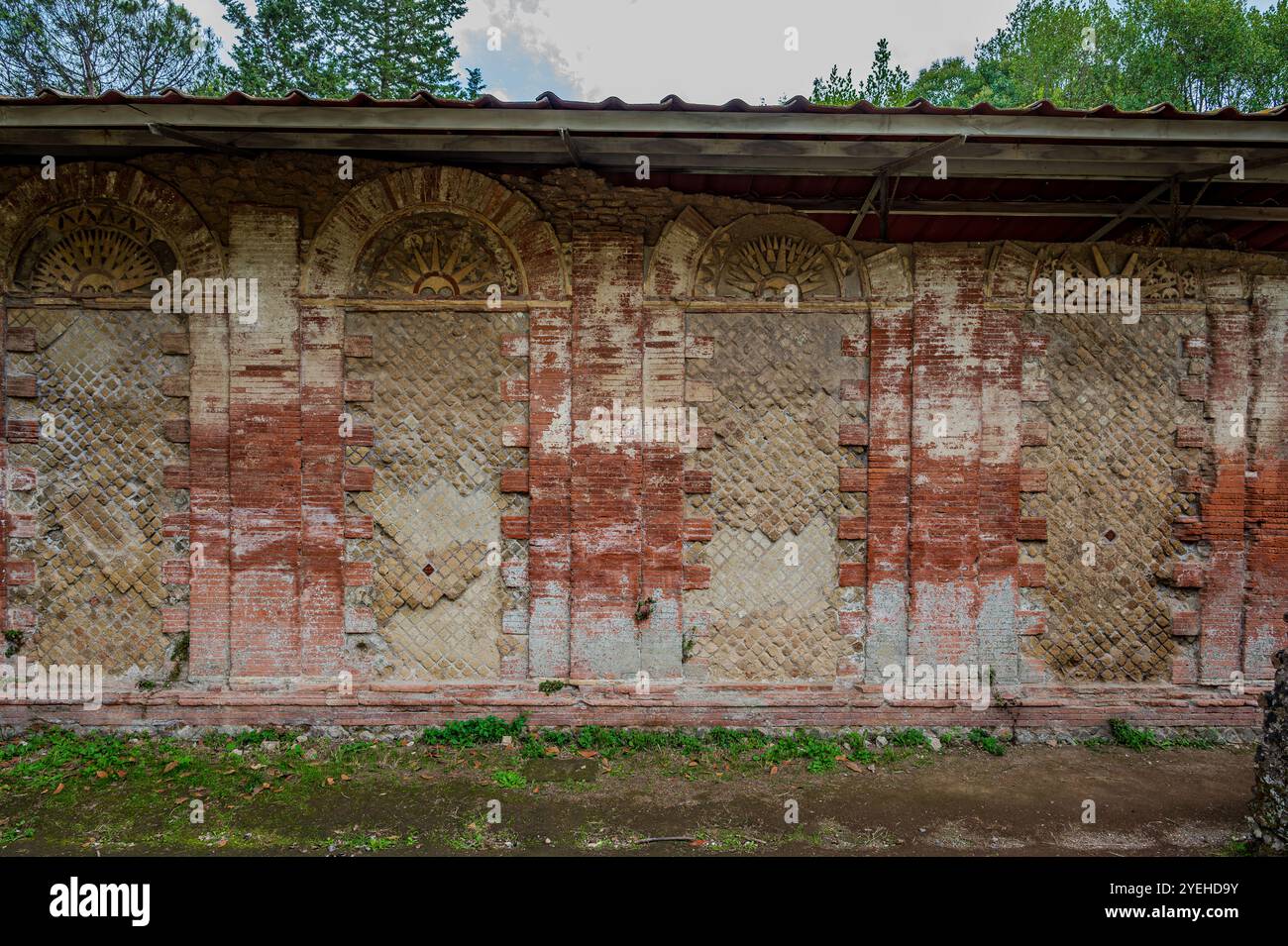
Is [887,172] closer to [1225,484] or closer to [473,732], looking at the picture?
[1225,484]

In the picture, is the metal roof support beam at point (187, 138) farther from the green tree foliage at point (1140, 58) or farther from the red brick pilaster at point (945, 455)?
the green tree foliage at point (1140, 58)

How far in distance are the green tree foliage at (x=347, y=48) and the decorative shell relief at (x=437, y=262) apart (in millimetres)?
16427

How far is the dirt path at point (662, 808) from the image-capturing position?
4.70 meters

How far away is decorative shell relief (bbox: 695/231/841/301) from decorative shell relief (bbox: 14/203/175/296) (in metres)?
4.75

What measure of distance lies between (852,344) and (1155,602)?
363 cm

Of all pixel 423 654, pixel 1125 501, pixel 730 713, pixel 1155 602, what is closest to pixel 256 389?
pixel 423 654

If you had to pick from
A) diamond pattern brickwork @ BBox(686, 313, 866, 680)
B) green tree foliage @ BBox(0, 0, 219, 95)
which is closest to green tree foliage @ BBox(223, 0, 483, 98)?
green tree foliage @ BBox(0, 0, 219, 95)

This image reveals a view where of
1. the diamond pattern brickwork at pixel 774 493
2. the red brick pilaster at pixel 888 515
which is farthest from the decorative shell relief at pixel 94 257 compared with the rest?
the red brick pilaster at pixel 888 515

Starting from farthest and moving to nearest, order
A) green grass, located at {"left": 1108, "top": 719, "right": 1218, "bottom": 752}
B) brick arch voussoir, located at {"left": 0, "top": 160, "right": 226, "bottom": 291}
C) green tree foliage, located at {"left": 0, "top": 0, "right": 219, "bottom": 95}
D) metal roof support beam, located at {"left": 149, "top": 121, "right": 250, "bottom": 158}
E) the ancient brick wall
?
green tree foliage, located at {"left": 0, "top": 0, "right": 219, "bottom": 95}, green grass, located at {"left": 1108, "top": 719, "right": 1218, "bottom": 752}, the ancient brick wall, brick arch voussoir, located at {"left": 0, "top": 160, "right": 226, "bottom": 291}, metal roof support beam, located at {"left": 149, "top": 121, "right": 250, "bottom": 158}

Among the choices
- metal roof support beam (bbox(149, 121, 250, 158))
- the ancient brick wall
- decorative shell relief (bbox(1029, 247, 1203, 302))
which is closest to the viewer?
metal roof support beam (bbox(149, 121, 250, 158))

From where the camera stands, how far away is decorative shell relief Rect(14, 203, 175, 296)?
5988 mm

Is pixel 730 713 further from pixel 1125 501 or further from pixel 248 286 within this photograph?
pixel 248 286

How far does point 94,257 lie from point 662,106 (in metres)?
4.92

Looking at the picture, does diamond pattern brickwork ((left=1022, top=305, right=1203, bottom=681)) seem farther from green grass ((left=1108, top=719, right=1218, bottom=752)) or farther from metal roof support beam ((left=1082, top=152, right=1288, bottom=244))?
metal roof support beam ((left=1082, top=152, right=1288, bottom=244))
